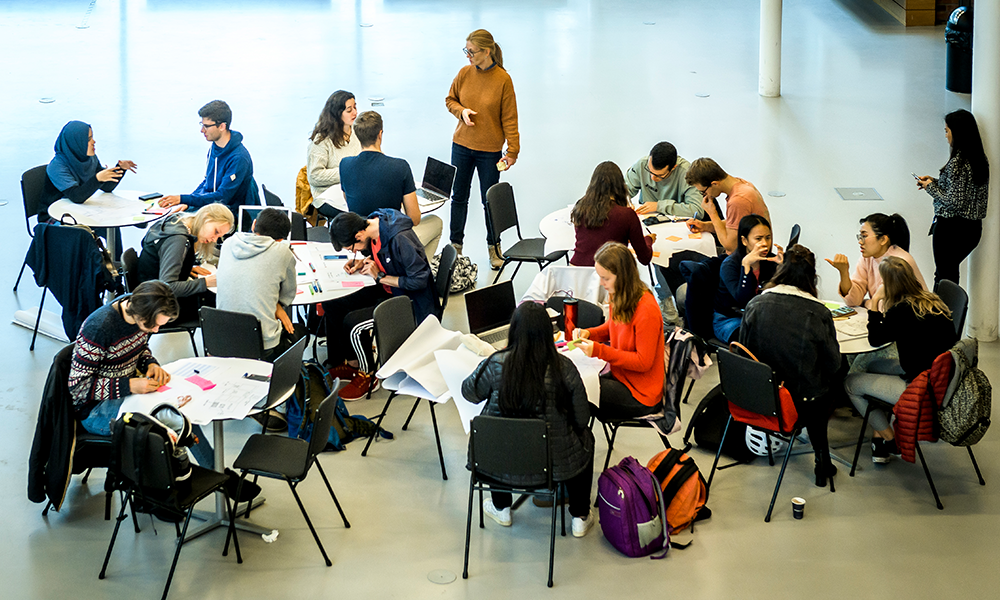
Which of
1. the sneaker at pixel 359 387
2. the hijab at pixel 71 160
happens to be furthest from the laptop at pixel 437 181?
the hijab at pixel 71 160

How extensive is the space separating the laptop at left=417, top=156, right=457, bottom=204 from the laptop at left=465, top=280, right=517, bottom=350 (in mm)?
1784

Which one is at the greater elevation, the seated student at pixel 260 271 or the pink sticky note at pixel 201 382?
the seated student at pixel 260 271

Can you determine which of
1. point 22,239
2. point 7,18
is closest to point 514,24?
point 7,18

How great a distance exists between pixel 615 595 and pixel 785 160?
674 cm

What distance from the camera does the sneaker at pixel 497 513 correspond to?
497 cm

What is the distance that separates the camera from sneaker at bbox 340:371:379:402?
20.5 feet

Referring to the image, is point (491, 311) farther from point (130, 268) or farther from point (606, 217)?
point (130, 268)

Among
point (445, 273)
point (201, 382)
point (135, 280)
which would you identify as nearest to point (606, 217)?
point (445, 273)

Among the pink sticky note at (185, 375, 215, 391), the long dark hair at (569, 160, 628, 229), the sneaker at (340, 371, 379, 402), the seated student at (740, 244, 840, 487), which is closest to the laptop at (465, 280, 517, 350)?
the long dark hair at (569, 160, 628, 229)

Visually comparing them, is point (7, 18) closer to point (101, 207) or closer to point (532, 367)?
point (101, 207)

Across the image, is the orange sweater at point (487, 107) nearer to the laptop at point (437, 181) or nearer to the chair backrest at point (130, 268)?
the laptop at point (437, 181)

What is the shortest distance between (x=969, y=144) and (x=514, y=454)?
151 inches

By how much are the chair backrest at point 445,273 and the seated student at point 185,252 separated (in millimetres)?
1323

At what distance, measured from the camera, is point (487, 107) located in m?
7.83
